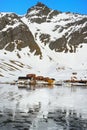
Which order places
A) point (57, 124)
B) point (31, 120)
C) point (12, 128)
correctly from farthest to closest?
1. point (31, 120)
2. point (57, 124)
3. point (12, 128)

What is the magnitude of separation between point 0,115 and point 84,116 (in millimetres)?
12496

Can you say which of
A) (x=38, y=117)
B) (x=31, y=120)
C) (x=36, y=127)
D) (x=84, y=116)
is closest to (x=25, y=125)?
(x=36, y=127)

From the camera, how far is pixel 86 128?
139 feet

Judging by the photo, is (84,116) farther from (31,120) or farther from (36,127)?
(36,127)

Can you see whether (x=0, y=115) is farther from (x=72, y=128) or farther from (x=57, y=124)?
(x=72, y=128)

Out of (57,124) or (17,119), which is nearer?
(57,124)

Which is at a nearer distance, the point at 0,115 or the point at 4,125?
the point at 4,125

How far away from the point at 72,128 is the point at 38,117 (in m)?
10.1

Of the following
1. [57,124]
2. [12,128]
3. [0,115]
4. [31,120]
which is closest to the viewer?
[12,128]

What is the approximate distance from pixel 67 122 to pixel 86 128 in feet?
17.1

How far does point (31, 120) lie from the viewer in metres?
48.3

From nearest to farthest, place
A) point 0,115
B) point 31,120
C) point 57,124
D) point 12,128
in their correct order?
point 12,128
point 57,124
point 31,120
point 0,115

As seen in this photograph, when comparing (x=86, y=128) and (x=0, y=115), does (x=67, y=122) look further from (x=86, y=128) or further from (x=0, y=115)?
(x=0, y=115)

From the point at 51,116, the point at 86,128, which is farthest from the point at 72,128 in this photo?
the point at 51,116
